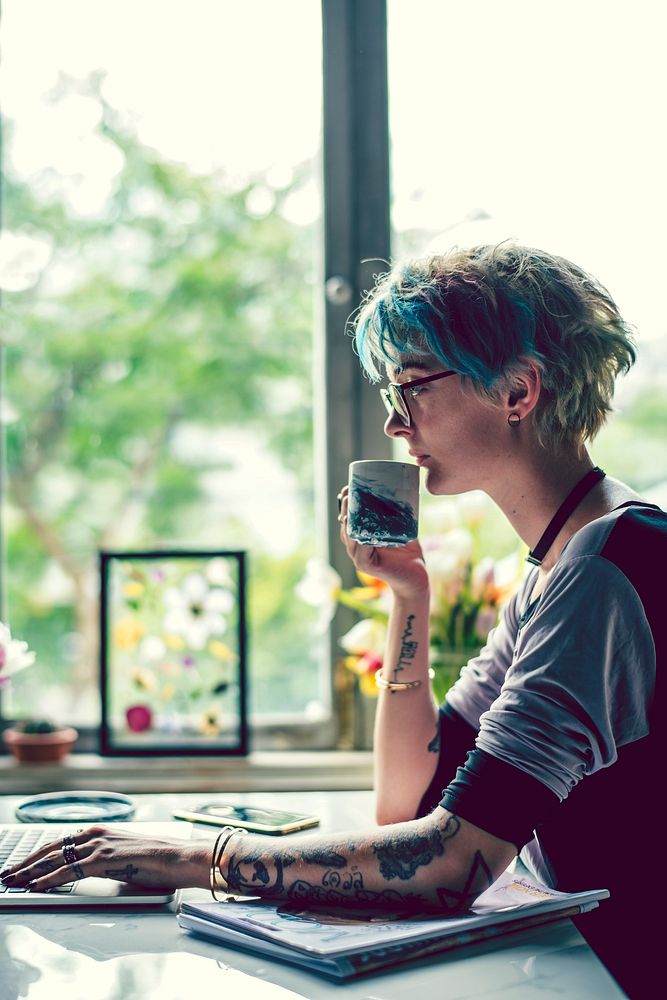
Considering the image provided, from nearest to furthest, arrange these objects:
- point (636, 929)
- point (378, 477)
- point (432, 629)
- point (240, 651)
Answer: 1. point (636, 929)
2. point (378, 477)
3. point (432, 629)
4. point (240, 651)

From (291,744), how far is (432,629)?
0.42 meters

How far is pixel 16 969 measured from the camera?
0.88 m

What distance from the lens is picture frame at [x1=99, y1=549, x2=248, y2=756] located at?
77.5 inches

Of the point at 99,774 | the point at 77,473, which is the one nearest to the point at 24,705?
the point at 99,774

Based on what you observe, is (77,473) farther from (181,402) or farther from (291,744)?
(291,744)

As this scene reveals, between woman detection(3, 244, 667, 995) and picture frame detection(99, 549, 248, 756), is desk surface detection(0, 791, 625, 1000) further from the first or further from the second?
picture frame detection(99, 549, 248, 756)

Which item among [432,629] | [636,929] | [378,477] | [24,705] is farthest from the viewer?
[24,705]

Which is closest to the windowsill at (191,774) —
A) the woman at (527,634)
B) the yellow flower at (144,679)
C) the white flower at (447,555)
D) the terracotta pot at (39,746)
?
the terracotta pot at (39,746)

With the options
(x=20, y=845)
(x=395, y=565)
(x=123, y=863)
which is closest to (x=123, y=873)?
(x=123, y=863)

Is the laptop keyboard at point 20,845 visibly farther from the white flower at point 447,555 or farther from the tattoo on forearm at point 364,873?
the white flower at point 447,555

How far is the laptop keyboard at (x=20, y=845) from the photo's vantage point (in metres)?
1.08

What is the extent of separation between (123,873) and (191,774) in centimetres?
86

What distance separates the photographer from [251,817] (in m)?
1.36

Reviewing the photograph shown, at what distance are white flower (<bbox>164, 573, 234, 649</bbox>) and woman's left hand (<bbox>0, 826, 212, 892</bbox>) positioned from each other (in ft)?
3.00
